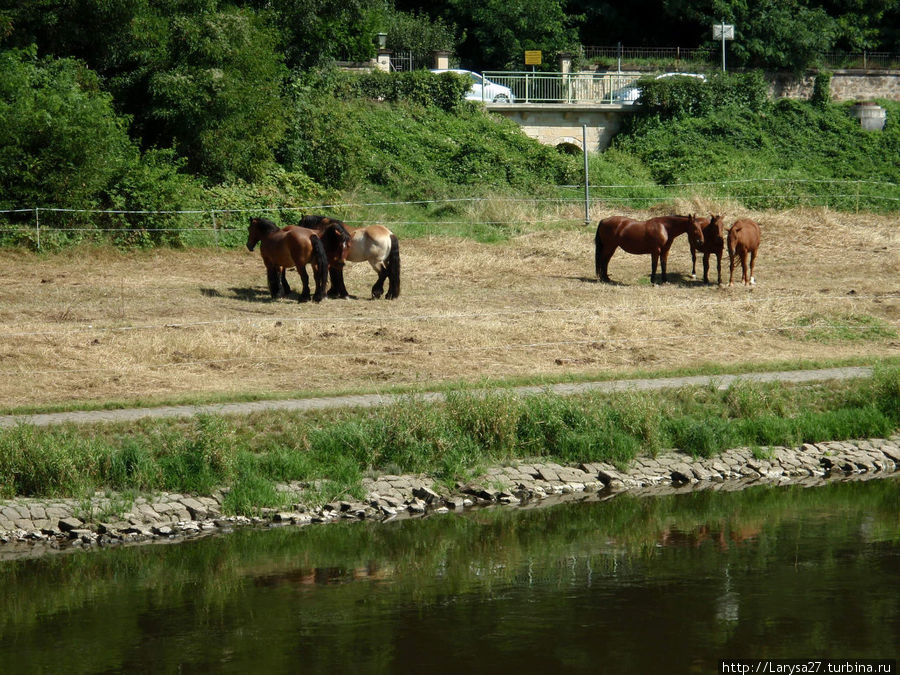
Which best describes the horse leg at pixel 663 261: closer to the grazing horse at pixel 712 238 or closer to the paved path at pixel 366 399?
the grazing horse at pixel 712 238

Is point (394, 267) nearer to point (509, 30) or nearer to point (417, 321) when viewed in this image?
point (417, 321)

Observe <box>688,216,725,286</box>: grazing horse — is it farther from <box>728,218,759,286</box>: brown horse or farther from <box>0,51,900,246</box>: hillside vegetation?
<box>0,51,900,246</box>: hillside vegetation

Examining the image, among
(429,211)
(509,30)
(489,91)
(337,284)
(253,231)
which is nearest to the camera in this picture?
(337,284)

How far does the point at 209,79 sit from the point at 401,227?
5.74 metres

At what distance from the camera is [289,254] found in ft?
72.4

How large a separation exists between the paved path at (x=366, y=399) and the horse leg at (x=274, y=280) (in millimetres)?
6586

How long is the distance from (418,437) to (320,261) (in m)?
7.57

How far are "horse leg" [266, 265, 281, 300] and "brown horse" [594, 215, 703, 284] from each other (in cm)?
676

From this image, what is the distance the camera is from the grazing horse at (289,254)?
21844 mm

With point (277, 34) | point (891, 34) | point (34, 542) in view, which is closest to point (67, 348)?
point (34, 542)

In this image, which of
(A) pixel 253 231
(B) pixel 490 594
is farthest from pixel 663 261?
(B) pixel 490 594

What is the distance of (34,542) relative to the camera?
1315 cm

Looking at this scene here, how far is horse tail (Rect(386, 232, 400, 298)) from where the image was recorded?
74.7 ft

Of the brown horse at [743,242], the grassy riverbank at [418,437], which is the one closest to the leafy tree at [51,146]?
the grassy riverbank at [418,437]
